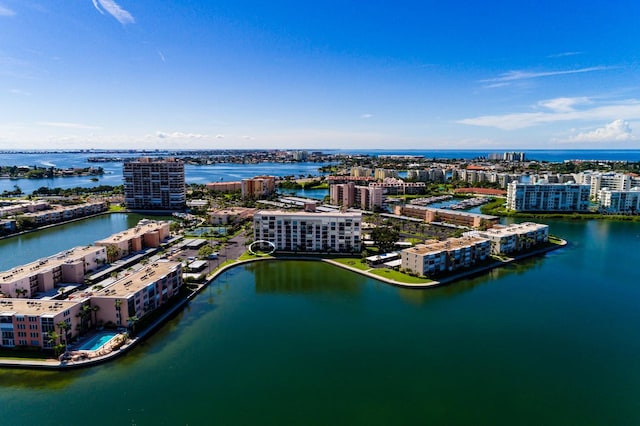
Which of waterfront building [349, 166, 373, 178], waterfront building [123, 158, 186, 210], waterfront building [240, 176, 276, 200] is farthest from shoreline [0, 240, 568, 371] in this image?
waterfront building [349, 166, 373, 178]

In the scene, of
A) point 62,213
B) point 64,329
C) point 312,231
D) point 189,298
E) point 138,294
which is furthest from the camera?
point 62,213

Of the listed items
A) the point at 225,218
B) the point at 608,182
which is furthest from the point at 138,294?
the point at 608,182

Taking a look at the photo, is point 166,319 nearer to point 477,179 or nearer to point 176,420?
point 176,420

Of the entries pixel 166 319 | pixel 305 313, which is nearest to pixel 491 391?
pixel 305 313

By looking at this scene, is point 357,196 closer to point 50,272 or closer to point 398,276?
point 398,276

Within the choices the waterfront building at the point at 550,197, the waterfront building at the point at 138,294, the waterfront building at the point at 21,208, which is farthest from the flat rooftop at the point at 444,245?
the waterfront building at the point at 21,208

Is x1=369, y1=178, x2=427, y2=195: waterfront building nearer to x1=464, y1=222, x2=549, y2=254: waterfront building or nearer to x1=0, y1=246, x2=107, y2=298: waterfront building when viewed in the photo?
x1=464, y1=222, x2=549, y2=254: waterfront building
